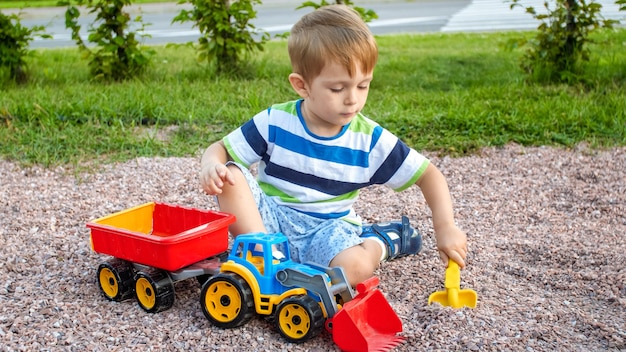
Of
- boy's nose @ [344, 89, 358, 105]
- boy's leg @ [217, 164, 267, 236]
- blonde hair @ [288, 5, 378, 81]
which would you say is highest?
blonde hair @ [288, 5, 378, 81]

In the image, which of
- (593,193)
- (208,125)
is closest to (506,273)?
(593,193)

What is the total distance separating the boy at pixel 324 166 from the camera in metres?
2.72

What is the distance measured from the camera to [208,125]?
5.03 meters

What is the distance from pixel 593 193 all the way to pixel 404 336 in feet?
6.56

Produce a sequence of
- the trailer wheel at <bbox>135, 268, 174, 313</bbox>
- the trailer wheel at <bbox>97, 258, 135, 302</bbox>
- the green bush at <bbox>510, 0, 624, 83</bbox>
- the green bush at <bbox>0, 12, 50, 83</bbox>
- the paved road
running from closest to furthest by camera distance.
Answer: the trailer wheel at <bbox>135, 268, 174, 313</bbox> < the trailer wheel at <bbox>97, 258, 135, 302</bbox> < the green bush at <bbox>510, 0, 624, 83</bbox> < the green bush at <bbox>0, 12, 50, 83</bbox> < the paved road

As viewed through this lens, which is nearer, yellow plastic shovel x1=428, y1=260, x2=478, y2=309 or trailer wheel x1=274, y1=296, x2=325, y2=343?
trailer wheel x1=274, y1=296, x2=325, y2=343

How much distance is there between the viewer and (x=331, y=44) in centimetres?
267

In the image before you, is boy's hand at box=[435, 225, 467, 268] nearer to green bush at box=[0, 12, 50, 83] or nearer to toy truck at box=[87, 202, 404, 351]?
toy truck at box=[87, 202, 404, 351]

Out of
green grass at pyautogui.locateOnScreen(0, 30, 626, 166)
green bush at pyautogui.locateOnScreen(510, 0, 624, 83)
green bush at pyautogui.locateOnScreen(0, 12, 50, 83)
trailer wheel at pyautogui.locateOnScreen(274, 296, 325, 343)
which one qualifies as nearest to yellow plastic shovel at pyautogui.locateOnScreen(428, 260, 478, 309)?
trailer wheel at pyautogui.locateOnScreen(274, 296, 325, 343)

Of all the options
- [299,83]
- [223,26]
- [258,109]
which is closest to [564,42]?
[258,109]

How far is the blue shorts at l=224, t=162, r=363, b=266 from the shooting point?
288 cm

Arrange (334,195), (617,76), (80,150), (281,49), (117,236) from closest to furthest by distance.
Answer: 1. (117,236)
2. (334,195)
3. (80,150)
4. (617,76)
5. (281,49)

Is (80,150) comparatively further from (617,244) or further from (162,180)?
(617,244)

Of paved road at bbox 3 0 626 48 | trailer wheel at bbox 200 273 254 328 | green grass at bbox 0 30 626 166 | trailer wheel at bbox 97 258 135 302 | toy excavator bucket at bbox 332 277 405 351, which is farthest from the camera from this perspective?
paved road at bbox 3 0 626 48
